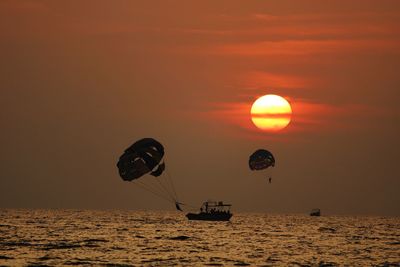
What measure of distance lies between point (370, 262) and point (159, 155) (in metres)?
30.5

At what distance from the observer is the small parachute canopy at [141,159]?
9912cm

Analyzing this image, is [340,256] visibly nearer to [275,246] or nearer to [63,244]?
[275,246]

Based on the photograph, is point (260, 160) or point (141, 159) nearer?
point (141, 159)

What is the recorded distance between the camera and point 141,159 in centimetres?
10225

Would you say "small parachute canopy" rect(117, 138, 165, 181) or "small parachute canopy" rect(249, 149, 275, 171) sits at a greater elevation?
"small parachute canopy" rect(249, 149, 275, 171)

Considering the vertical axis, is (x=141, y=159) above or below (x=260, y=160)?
below

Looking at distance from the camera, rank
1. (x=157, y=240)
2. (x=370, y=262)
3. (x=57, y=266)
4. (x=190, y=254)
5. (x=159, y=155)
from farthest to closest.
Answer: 1. (x=157, y=240)
2. (x=159, y=155)
3. (x=190, y=254)
4. (x=370, y=262)
5. (x=57, y=266)

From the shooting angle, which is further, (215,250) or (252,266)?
(215,250)

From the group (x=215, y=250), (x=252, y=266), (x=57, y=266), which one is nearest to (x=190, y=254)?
(x=215, y=250)

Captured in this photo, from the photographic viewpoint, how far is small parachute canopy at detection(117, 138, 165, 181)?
99.1 m

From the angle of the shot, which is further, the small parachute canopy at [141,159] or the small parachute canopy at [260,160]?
the small parachute canopy at [260,160]

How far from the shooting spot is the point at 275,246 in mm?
101938

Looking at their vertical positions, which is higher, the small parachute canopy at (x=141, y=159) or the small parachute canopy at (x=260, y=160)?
the small parachute canopy at (x=260, y=160)

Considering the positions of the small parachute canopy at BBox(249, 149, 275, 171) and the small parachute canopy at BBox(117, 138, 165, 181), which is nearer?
the small parachute canopy at BBox(117, 138, 165, 181)
